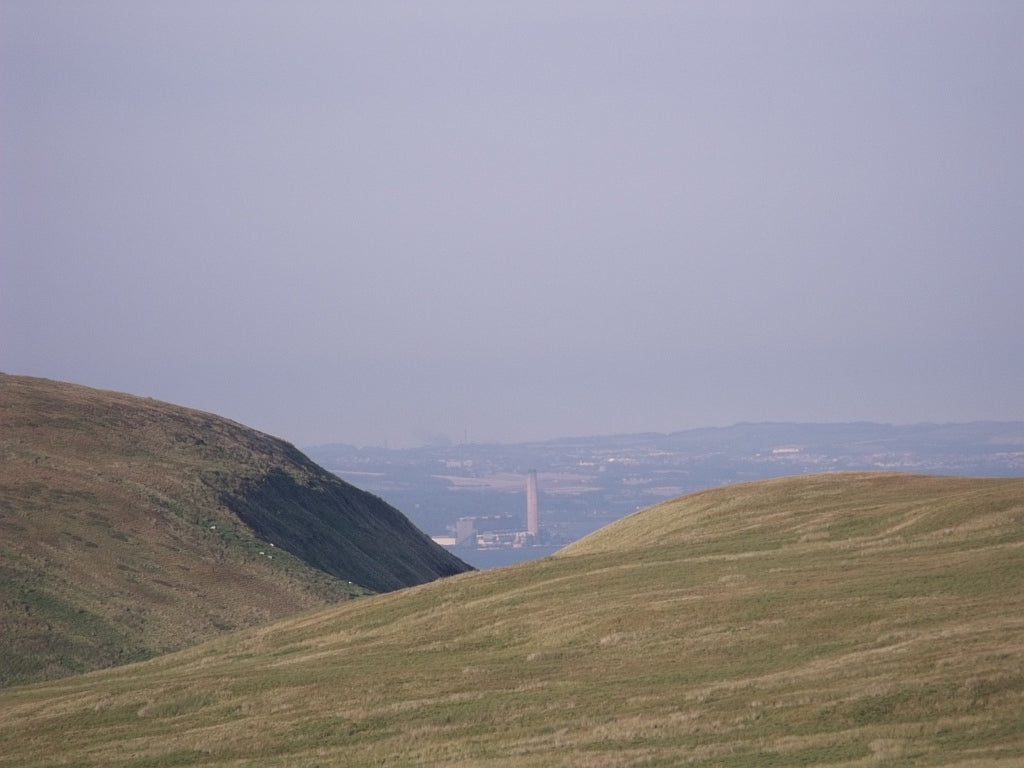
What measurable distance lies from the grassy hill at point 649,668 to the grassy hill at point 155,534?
12.6m

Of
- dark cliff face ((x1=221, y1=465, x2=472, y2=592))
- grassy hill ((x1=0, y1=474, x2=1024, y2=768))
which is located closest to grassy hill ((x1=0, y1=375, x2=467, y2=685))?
dark cliff face ((x1=221, y1=465, x2=472, y2=592))

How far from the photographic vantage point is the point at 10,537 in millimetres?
78438

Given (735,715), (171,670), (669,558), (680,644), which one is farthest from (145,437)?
(735,715)

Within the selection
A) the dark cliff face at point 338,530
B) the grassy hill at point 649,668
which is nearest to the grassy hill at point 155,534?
the dark cliff face at point 338,530

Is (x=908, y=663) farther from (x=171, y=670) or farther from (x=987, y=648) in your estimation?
(x=171, y=670)

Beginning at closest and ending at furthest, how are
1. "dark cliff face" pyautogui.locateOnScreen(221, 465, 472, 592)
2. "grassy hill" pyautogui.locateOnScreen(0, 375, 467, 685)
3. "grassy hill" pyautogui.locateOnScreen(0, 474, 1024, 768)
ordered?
1. "grassy hill" pyautogui.locateOnScreen(0, 474, 1024, 768)
2. "grassy hill" pyautogui.locateOnScreen(0, 375, 467, 685)
3. "dark cliff face" pyautogui.locateOnScreen(221, 465, 472, 592)

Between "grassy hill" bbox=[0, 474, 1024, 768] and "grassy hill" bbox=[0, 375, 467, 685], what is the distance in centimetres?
1259

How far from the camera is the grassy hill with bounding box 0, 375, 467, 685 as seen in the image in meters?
69.7

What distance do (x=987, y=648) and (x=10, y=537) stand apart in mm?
63758

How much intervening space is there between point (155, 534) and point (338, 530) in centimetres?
2286

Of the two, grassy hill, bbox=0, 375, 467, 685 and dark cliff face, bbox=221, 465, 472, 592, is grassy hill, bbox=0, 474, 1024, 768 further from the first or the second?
dark cliff face, bbox=221, 465, 472, 592

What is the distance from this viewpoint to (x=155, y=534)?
8750 cm

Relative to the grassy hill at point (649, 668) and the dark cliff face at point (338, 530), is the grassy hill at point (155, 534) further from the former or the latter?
the grassy hill at point (649, 668)

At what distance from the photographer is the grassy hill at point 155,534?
69.7 meters
